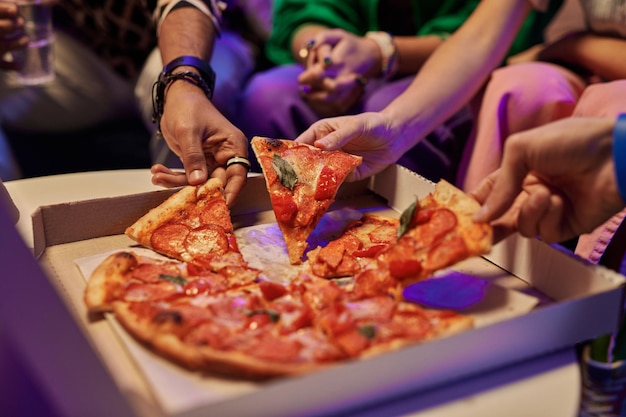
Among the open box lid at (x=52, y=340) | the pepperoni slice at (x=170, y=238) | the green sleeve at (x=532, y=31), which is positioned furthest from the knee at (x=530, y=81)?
the open box lid at (x=52, y=340)

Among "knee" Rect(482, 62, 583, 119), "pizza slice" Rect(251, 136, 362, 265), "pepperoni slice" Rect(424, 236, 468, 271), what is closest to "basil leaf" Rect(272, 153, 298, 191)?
"pizza slice" Rect(251, 136, 362, 265)

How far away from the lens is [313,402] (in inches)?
30.5

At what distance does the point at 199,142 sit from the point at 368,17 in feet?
3.36

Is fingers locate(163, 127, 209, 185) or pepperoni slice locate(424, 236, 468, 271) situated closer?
pepperoni slice locate(424, 236, 468, 271)

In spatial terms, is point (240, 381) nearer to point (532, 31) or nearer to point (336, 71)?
point (336, 71)

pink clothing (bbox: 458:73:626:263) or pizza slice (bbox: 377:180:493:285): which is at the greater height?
pizza slice (bbox: 377:180:493:285)

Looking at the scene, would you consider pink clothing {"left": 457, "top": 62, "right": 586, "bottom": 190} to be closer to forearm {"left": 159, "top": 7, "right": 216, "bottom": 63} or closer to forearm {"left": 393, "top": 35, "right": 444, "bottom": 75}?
forearm {"left": 393, "top": 35, "right": 444, "bottom": 75}

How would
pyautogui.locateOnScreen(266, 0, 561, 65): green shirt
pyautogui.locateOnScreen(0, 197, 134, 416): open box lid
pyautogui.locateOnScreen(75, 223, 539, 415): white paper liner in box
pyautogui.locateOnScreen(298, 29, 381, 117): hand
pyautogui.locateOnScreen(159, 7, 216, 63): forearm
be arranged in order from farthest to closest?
pyautogui.locateOnScreen(266, 0, 561, 65): green shirt, pyautogui.locateOnScreen(298, 29, 381, 117): hand, pyautogui.locateOnScreen(159, 7, 216, 63): forearm, pyautogui.locateOnScreen(75, 223, 539, 415): white paper liner in box, pyautogui.locateOnScreen(0, 197, 134, 416): open box lid

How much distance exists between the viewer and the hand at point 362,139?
1359mm

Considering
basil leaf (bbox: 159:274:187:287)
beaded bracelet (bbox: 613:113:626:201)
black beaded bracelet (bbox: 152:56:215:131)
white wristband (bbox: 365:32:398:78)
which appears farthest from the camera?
white wristband (bbox: 365:32:398:78)

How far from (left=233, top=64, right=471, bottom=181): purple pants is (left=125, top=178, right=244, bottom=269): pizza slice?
46 cm

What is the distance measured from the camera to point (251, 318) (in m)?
0.97

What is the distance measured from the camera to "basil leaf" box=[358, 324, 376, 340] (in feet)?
2.99

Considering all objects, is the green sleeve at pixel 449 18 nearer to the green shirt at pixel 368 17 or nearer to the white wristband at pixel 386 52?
the green shirt at pixel 368 17
